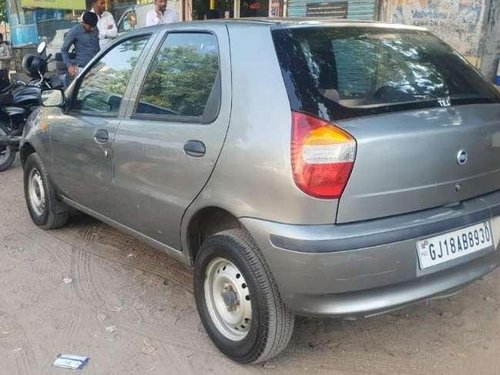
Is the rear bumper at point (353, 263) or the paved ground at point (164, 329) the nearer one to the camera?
the rear bumper at point (353, 263)

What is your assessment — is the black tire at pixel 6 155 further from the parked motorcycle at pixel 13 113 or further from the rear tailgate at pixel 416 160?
the rear tailgate at pixel 416 160

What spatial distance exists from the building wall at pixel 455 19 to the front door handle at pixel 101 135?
5.52 m

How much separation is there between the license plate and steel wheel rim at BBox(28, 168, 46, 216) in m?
3.33

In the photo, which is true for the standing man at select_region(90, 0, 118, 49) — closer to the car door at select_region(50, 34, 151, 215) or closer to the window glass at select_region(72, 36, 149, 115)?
the car door at select_region(50, 34, 151, 215)

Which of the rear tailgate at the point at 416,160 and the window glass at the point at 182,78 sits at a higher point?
the window glass at the point at 182,78

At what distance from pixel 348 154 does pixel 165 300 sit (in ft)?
5.65

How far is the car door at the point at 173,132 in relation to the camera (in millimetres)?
2770

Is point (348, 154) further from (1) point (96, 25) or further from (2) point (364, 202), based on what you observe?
(1) point (96, 25)

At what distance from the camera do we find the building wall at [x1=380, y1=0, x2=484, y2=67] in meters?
7.19

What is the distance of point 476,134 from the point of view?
2.64 metres

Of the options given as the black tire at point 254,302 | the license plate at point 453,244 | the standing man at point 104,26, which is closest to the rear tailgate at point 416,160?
the license plate at point 453,244

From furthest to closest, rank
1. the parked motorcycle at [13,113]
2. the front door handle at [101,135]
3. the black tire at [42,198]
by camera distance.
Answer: the parked motorcycle at [13,113]
the black tire at [42,198]
the front door handle at [101,135]

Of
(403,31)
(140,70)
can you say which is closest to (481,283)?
(403,31)

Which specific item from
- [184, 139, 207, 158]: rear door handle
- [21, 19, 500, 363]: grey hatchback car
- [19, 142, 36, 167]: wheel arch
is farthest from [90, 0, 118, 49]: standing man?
[184, 139, 207, 158]: rear door handle
